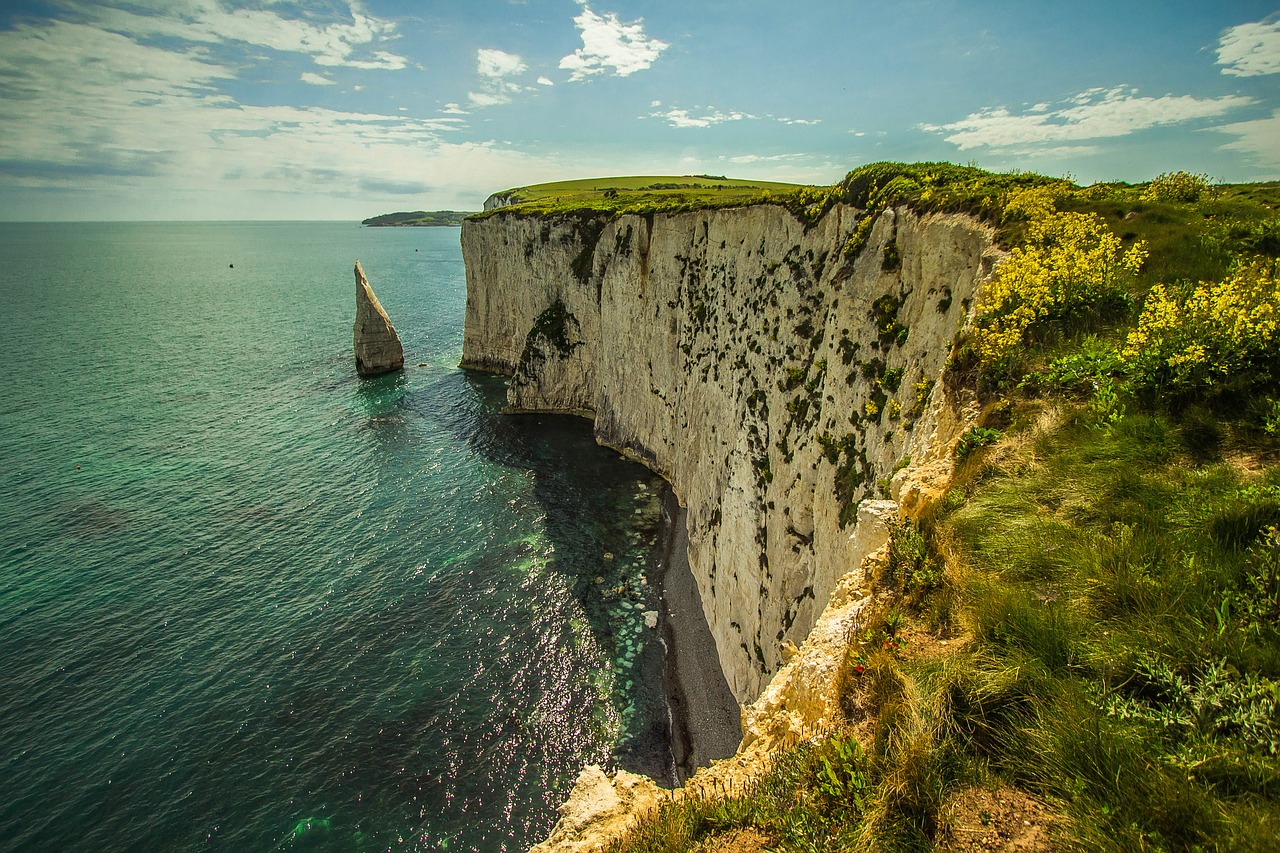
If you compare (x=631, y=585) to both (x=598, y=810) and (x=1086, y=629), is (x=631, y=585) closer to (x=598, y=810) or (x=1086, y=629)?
(x=598, y=810)

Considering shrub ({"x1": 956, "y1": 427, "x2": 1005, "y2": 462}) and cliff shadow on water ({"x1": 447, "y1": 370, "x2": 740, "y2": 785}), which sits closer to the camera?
shrub ({"x1": 956, "y1": 427, "x2": 1005, "y2": 462})

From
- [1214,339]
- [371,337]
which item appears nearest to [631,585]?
[1214,339]

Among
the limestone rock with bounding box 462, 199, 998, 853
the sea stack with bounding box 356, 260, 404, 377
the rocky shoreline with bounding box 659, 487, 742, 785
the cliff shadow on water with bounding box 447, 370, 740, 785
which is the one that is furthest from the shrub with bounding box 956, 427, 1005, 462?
the sea stack with bounding box 356, 260, 404, 377

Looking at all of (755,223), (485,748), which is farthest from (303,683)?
(755,223)

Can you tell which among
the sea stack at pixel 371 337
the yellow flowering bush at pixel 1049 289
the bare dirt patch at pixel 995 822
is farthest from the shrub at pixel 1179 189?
the sea stack at pixel 371 337

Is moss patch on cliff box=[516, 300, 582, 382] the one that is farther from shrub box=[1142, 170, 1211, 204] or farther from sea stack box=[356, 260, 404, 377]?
shrub box=[1142, 170, 1211, 204]

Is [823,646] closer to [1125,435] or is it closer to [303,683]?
[1125,435]
